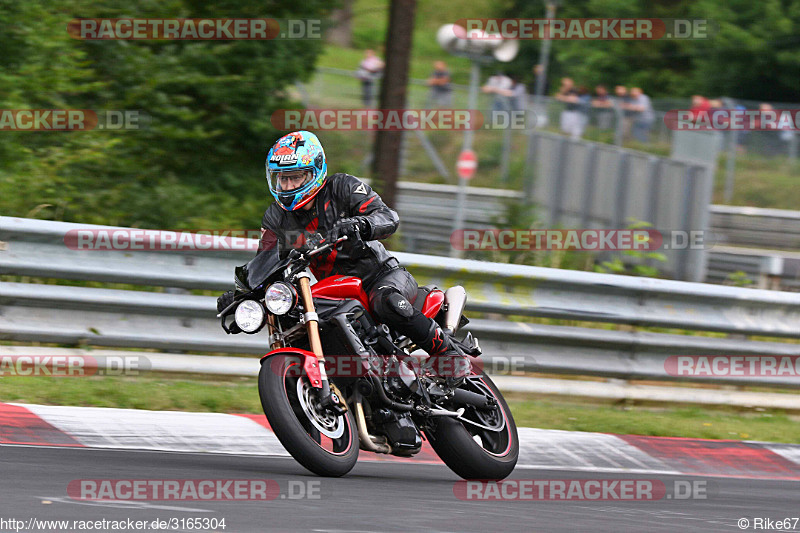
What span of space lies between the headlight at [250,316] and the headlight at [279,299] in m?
0.05

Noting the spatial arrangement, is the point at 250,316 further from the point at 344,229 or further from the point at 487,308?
the point at 487,308

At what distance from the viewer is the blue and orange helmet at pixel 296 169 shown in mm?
Answer: 5844

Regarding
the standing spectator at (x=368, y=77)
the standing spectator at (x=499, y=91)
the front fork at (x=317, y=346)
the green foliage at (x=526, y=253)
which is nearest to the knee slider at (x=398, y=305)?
the front fork at (x=317, y=346)

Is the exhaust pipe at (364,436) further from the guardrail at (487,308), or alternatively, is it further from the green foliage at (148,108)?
the green foliage at (148,108)

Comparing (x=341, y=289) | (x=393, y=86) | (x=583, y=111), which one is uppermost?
(x=583, y=111)

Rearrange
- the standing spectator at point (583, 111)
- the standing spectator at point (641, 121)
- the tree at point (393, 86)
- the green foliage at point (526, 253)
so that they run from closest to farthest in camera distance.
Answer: the tree at point (393, 86), the green foliage at point (526, 253), the standing spectator at point (641, 121), the standing spectator at point (583, 111)

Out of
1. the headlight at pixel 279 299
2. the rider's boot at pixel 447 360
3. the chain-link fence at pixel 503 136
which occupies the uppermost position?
the chain-link fence at pixel 503 136

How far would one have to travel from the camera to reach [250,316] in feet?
17.9

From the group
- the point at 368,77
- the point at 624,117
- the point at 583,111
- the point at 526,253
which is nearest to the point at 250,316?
the point at 526,253

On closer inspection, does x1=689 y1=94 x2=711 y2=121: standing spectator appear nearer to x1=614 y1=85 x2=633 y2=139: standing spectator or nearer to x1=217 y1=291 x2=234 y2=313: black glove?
x1=614 y1=85 x2=633 y2=139: standing spectator

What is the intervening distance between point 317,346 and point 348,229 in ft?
1.92

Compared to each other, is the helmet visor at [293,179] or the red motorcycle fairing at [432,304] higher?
the helmet visor at [293,179]

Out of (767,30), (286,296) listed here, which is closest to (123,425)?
(286,296)

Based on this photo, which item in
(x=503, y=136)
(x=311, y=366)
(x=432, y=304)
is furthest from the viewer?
(x=503, y=136)
